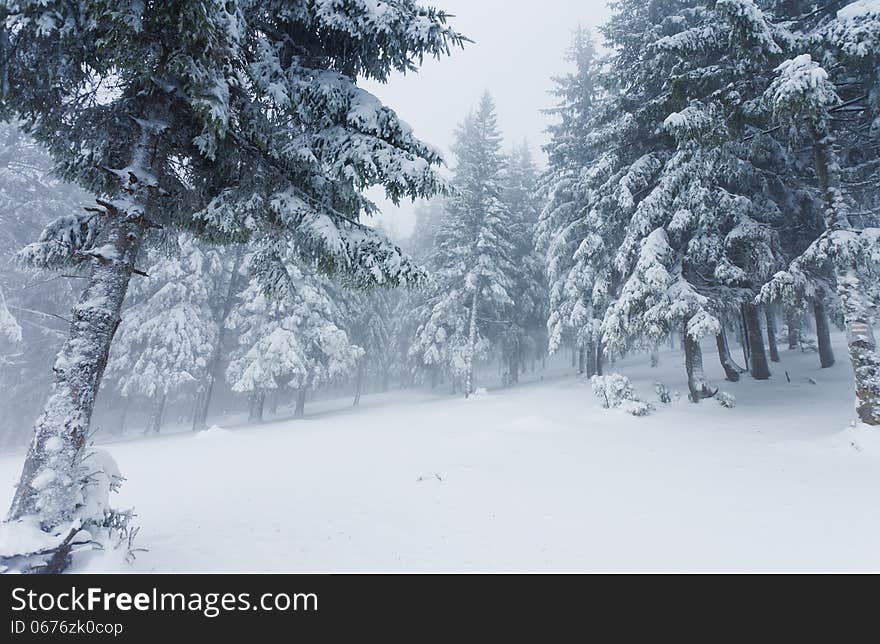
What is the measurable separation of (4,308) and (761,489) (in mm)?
21525

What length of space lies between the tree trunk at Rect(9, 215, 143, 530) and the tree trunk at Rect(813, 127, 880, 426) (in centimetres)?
1289

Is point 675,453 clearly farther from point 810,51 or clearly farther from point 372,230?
point 810,51

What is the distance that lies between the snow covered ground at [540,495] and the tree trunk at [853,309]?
2.71 ft

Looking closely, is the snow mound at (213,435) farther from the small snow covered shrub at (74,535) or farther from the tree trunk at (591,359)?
the tree trunk at (591,359)

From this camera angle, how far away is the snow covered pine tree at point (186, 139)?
423 cm

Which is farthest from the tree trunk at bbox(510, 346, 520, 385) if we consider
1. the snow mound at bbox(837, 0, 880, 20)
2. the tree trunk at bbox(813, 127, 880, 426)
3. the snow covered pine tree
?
the snow covered pine tree

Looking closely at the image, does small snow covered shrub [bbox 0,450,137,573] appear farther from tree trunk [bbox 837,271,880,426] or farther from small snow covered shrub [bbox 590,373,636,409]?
small snow covered shrub [bbox 590,373,636,409]

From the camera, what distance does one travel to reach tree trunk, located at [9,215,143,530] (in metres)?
4.07

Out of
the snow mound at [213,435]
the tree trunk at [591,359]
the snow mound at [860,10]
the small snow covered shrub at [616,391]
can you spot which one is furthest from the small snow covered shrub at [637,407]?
the snow mound at [213,435]

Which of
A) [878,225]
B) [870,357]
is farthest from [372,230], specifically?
[878,225]

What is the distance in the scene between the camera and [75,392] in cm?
437

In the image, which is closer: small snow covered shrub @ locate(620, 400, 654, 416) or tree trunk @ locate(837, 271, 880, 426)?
tree trunk @ locate(837, 271, 880, 426)

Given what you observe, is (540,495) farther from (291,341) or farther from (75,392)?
(291,341)

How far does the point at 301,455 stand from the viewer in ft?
37.0
